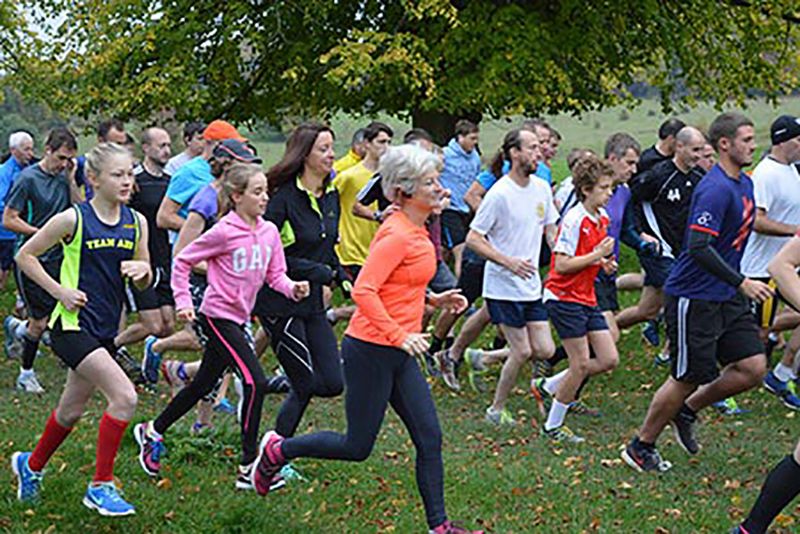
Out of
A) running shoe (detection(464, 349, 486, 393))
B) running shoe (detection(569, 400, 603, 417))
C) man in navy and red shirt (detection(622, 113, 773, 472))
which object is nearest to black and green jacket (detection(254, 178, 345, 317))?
man in navy and red shirt (detection(622, 113, 773, 472))

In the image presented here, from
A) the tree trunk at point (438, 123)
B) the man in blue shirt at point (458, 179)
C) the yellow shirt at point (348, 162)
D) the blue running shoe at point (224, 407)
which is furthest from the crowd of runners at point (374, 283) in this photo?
the tree trunk at point (438, 123)

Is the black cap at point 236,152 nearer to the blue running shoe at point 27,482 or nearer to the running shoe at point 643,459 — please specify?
the blue running shoe at point 27,482

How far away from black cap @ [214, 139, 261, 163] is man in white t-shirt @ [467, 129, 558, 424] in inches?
97.5

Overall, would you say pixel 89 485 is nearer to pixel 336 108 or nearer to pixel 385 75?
pixel 385 75

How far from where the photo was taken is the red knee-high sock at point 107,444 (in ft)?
22.9

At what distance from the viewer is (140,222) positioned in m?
7.25

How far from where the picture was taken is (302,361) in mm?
7816

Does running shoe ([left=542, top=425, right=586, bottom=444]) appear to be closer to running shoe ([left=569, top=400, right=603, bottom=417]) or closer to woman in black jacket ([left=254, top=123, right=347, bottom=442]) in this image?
running shoe ([left=569, top=400, right=603, bottom=417])

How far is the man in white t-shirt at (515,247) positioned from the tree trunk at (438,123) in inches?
430

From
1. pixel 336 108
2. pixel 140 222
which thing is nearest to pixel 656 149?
pixel 140 222

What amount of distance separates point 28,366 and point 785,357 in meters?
6.53

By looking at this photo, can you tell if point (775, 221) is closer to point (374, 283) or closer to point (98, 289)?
point (374, 283)

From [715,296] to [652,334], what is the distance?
5842 millimetres

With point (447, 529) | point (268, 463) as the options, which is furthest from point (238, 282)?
point (447, 529)
